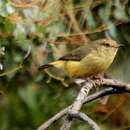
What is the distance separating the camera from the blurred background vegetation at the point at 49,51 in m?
4.03

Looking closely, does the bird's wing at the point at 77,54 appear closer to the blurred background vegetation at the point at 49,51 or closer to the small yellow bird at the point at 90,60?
the small yellow bird at the point at 90,60

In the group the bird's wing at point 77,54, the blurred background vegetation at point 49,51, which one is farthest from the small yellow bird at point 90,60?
the blurred background vegetation at point 49,51

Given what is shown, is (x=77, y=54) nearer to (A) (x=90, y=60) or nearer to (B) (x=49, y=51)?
(A) (x=90, y=60)

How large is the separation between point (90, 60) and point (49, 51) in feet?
2.51

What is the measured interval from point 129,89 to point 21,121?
7.99ft

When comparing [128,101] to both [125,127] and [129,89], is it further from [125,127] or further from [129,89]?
[129,89]

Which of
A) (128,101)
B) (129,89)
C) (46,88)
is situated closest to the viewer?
(129,89)

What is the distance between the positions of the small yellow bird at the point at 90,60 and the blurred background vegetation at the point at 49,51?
435mm

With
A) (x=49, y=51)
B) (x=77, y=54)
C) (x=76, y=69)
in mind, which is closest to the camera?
(x=76, y=69)

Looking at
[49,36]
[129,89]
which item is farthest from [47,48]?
[129,89]

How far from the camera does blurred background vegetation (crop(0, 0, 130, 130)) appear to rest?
4.03 meters

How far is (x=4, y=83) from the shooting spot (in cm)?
429

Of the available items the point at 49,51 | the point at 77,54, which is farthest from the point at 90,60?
the point at 49,51

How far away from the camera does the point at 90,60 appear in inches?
140
